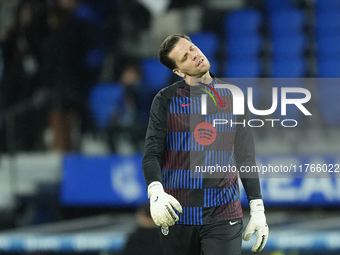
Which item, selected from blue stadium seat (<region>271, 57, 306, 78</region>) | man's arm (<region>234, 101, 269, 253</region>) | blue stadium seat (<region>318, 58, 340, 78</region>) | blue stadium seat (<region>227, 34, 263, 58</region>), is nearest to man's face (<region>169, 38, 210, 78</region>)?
man's arm (<region>234, 101, 269, 253</region>)

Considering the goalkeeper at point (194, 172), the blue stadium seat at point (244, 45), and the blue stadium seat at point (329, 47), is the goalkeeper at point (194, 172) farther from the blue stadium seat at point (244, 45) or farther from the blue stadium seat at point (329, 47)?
the blue stadium seat at point (329, 47)

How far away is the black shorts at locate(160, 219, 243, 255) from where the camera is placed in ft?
5.58

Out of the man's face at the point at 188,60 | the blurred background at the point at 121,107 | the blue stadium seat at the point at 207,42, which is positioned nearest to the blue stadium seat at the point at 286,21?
the blurred background at the point at 121,107

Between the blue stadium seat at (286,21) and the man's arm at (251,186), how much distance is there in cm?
104

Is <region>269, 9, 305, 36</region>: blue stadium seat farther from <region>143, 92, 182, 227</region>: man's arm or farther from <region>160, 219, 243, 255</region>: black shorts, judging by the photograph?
<region>160, 219, 243, 255</region>: black shorts

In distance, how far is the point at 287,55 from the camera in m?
2.60

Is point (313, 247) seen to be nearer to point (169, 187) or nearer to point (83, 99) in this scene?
point (169, 187)

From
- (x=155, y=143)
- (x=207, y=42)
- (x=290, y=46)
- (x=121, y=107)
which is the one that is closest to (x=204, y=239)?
(x=155, y=143)

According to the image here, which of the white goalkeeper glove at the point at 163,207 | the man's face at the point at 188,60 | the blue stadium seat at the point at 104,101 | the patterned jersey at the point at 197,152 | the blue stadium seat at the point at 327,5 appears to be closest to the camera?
the white goalkeeper glove at the point at 163,207

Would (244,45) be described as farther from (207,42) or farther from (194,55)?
(194,55)

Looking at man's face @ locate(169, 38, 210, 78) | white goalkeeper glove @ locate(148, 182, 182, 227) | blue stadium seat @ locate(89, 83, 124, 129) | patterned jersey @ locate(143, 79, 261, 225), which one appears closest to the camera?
white goalkeeper glove @ locate(148, 182, 182, 227)

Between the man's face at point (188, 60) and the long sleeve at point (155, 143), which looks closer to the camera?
the long sleeve at point (155, 143)

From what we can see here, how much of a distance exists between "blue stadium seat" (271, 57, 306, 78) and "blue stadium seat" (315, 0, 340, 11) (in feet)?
1.16

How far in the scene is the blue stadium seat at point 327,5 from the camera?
256 centimetres
